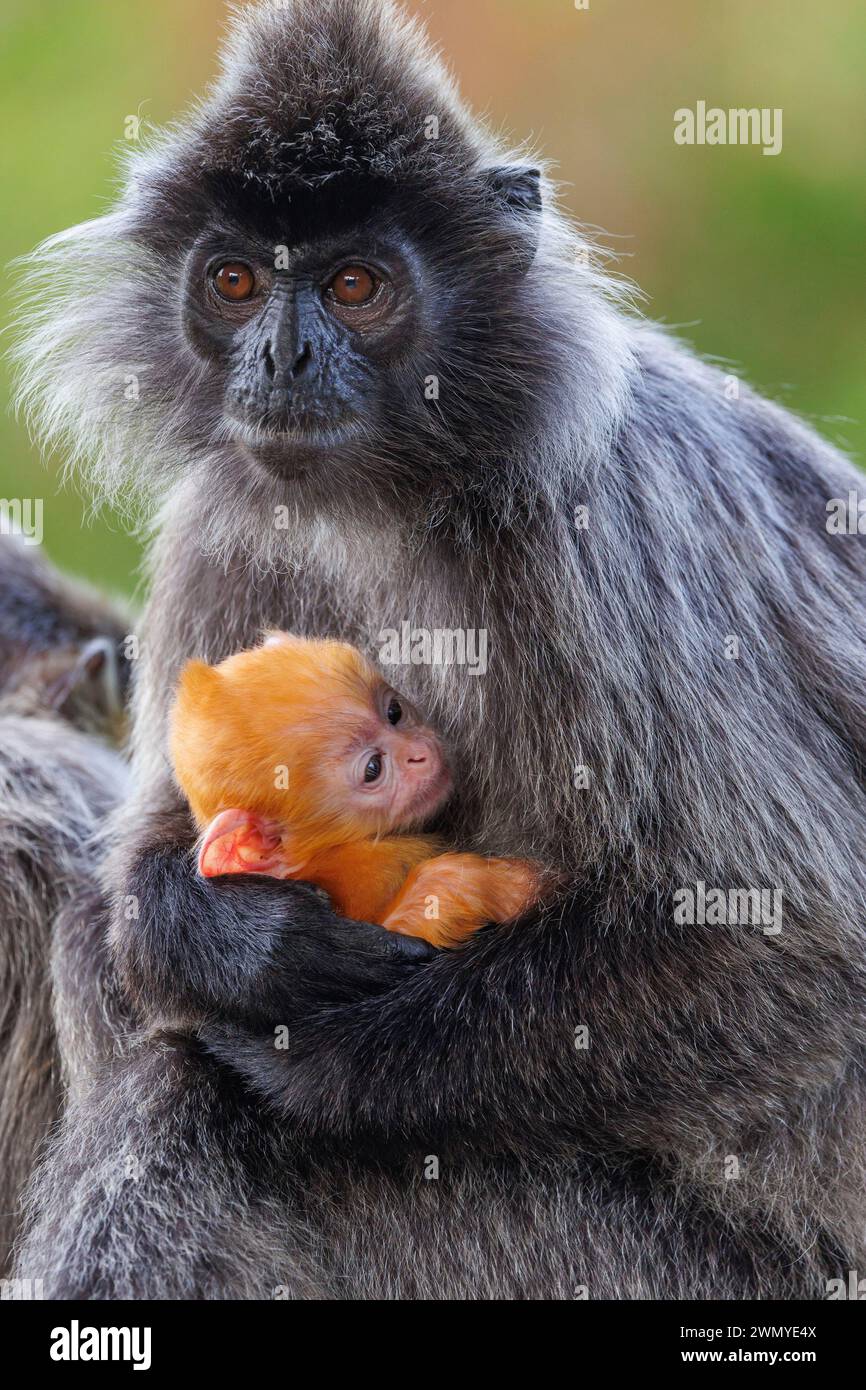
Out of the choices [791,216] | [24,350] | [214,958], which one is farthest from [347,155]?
[791,216]

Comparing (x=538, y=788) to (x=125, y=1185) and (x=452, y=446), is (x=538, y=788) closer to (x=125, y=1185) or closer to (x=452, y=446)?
(x=452, y=446)

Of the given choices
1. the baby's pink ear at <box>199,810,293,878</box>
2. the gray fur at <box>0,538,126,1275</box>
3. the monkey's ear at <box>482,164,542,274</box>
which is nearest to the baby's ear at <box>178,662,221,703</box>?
the baby's pink ear at <box>199,810,293,878</box>

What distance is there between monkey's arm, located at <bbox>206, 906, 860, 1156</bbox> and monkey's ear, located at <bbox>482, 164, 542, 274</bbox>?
1.68 metres

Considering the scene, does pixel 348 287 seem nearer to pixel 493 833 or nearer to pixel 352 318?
pixel 352 318

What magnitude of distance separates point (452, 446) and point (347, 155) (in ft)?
2.34

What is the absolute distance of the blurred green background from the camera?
866 centimetres

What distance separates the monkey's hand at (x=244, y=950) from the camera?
378 centimetres

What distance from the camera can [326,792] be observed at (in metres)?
3.95

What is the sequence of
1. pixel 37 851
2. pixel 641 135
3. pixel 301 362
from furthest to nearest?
1. pixel 641 135
2. pixel 37 851
3. pixel 301 362

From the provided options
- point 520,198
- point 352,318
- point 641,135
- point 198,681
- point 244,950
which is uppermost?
point 641,135

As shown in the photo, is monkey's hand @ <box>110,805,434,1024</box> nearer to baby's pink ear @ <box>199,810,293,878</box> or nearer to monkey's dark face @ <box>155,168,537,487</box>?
baby's pink ear @ <box>199,810,293,878</box>

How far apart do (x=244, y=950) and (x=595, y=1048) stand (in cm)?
85

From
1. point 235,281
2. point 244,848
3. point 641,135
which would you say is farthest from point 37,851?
point 641,135

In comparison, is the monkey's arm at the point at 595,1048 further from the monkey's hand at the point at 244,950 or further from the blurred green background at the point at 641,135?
the blurred green background at the point at 641,135
